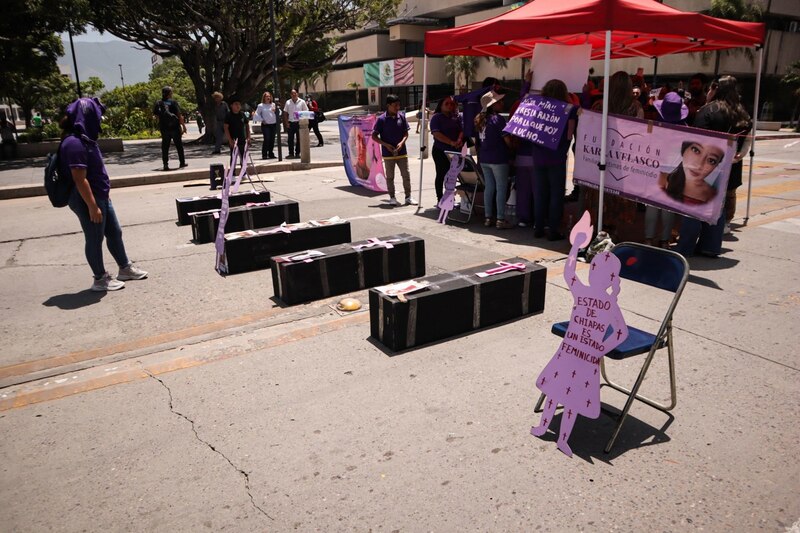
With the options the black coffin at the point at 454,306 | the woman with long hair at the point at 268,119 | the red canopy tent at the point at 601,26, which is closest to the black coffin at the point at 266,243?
the black coffin at the point at 454,306

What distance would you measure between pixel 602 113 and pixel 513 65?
2007 inches

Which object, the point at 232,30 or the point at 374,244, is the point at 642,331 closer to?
the point at 374,244

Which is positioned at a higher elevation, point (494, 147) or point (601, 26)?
point (601, 26)

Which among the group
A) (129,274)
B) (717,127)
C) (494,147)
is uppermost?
(717,127)

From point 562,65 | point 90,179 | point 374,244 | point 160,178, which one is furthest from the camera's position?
point 160,178

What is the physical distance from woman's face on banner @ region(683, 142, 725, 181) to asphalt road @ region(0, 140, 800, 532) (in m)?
1.09

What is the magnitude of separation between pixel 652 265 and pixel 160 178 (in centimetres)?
1294

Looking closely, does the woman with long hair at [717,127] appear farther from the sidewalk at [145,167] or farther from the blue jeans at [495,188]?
the sidewalk at [145,167]

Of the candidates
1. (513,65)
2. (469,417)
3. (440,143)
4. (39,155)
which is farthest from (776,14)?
(469,417)

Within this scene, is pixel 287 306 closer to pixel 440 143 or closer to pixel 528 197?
pixel 528 197

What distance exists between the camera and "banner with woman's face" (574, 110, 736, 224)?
20.4 ft

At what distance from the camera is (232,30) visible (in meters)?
22.0

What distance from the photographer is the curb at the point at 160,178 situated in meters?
12.6

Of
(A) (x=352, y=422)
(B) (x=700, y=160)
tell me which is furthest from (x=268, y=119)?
(A) (x=352, y=422)
